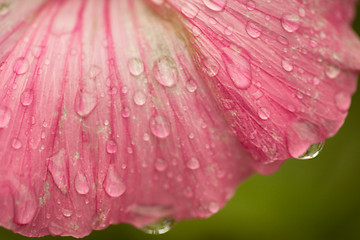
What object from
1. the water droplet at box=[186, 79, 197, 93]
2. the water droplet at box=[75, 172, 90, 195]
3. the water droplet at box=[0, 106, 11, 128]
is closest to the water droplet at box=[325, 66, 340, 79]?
the water droplet at box=[186, 79, 197, 93]

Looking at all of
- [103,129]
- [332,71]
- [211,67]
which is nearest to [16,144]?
[103,129]

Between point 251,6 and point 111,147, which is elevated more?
point 251,6

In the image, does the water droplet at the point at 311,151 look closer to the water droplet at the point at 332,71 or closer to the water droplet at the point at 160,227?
the water droplet at the point at 332,71

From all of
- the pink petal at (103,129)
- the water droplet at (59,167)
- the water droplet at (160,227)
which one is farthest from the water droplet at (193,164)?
the water droplet at (59,167)

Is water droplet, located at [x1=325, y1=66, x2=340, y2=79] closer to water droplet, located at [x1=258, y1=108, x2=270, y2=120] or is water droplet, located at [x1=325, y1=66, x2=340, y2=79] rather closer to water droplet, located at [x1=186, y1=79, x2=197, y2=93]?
water droplet, located at [x1=258, y1=108, x2=270, y2=120]

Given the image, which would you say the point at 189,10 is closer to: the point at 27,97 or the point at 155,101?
the point at 155,101

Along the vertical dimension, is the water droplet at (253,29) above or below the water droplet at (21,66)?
above
